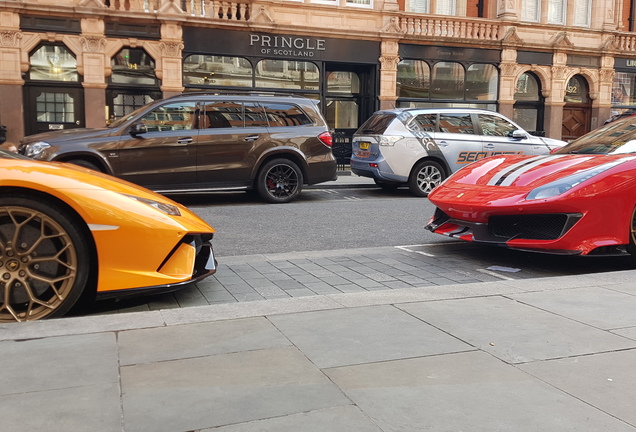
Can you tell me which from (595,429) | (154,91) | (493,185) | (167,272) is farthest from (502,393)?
(154,91)

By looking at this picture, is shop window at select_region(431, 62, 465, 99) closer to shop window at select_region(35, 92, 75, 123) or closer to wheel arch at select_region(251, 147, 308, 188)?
wheel arch at select_region(251, 147, 308, 188)

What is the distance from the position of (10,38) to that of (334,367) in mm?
17142

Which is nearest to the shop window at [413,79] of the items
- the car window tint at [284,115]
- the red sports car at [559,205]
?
the car window tint at [284,115]

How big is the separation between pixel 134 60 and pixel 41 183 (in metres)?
15.4

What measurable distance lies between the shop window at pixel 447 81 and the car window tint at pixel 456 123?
906 cm

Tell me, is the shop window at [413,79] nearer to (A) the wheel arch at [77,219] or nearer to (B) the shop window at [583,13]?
(B) the shop window at [583,13]

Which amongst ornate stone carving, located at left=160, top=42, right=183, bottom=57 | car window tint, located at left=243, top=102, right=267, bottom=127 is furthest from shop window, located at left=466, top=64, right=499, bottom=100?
car window tint, located at left=243, top=102, right=267, bottom=127

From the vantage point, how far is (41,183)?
3.91m

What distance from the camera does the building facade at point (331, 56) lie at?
17.4 m

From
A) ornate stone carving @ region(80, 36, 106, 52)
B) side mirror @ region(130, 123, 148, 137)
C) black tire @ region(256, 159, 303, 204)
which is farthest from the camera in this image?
ornate stone carving @ region(80, 36, 106, 52)

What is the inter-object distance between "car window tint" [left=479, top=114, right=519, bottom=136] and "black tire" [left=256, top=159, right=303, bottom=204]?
424 centimetres

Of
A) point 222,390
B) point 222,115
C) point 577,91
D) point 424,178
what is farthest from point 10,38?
point 577,91

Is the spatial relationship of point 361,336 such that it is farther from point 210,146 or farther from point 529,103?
point 529,103

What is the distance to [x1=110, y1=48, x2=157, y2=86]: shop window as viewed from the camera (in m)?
18.0
